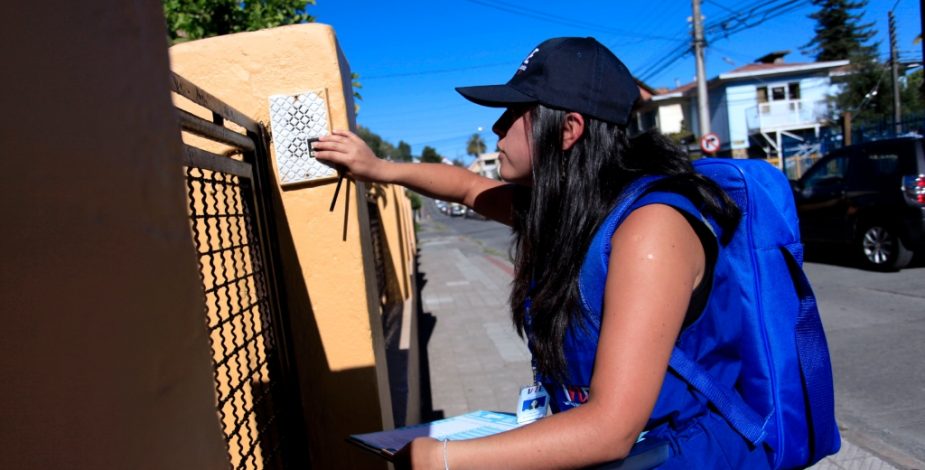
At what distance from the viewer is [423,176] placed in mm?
2223

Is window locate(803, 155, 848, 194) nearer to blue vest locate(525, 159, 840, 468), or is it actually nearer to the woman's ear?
blue vest locate(525, 159, 840, 468)

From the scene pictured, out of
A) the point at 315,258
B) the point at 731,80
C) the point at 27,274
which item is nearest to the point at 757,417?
the point at 27,274

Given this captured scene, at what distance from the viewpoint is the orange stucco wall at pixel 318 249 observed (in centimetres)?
232

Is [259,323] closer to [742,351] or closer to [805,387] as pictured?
[742,351]

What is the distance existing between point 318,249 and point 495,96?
109 cm

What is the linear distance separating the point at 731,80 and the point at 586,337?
38465mm

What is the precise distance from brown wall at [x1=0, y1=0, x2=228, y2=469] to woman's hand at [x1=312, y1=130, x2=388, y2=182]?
107 centimetres

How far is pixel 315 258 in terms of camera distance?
2393mm

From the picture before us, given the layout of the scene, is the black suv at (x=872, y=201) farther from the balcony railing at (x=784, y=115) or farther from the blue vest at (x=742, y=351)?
the balcony railing at (x=784, y=115)

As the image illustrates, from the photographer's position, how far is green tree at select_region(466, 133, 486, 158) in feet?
332

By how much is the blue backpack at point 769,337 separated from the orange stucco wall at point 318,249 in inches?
48.9

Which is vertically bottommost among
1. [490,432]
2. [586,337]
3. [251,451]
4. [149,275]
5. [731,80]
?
[251,451]

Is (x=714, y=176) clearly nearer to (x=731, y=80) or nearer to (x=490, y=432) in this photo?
(x=490, y=432)

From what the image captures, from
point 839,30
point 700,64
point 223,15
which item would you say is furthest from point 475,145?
point 223,15
